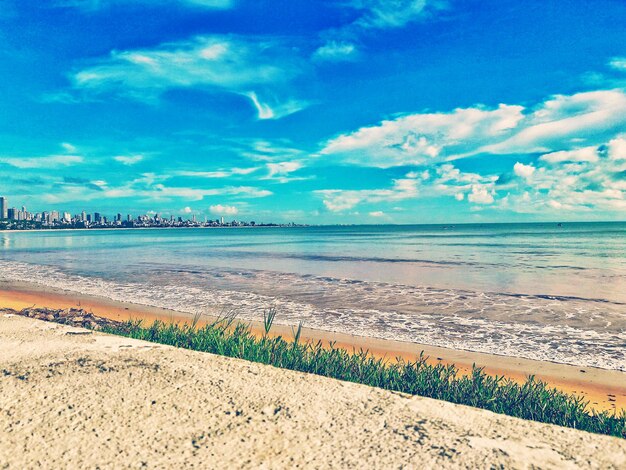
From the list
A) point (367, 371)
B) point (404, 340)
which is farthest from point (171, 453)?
point (404, 340)

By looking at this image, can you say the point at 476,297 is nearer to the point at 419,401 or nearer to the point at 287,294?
the point at 287,294

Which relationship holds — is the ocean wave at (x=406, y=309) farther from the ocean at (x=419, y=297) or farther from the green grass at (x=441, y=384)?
the green grass at (x=441, y=384)

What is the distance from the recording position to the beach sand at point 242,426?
3.58 metres

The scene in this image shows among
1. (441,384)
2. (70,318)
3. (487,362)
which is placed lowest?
(487,362)

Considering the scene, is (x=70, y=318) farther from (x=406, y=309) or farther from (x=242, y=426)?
(x=406, y=309)

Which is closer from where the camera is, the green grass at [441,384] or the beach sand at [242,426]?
the beach sand at [242,426]

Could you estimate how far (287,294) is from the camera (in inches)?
701

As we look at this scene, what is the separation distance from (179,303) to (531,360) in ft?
37.9

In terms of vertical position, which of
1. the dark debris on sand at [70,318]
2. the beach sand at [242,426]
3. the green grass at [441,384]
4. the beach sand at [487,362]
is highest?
the beach sand at [242,426]

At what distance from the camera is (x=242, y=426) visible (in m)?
4.09

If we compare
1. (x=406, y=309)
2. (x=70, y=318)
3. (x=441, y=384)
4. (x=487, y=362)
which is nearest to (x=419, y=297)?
(x=406, y=309)

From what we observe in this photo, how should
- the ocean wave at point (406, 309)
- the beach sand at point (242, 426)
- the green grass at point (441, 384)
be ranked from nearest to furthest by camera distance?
the beach sand at point (242, 426) < the green grass at point (441, 384) < the ocean wave at point (406, 309)

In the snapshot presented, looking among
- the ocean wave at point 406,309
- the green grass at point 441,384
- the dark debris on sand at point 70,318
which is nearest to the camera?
the green grass at point 441,384

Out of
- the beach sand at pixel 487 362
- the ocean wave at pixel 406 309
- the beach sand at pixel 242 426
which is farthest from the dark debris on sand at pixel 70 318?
the beach sand at pixel 242 426
